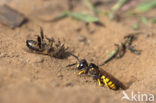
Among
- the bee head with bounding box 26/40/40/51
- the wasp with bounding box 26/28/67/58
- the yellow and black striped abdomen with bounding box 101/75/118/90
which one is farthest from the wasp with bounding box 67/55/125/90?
the bee head with bounding box 26/40/40/51

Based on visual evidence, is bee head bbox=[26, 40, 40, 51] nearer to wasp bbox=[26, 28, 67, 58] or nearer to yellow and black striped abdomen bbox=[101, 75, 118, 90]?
wasp bbox=[26, 28, 67, 58]

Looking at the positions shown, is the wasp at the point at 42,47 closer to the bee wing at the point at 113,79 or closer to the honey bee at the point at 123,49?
the bee wing at the point at 113,79

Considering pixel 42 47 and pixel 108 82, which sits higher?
pixel 42 47

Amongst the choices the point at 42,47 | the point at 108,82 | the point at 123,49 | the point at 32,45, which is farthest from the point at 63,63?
the point at 123,49

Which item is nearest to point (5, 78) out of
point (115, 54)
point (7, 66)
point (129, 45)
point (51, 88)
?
point (7, 66)

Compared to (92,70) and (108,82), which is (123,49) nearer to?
(108,82)

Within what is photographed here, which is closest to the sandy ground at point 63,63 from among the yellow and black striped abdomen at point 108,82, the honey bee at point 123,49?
the honey bee at point 123,49

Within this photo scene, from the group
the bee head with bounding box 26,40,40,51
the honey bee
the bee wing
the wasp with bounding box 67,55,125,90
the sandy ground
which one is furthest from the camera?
the honey bee

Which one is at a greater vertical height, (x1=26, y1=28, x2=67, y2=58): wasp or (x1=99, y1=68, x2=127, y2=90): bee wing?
(x1=26, y1=28, x2=67, y2=58): wasp

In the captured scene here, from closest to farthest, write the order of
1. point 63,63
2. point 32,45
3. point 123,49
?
→ 1. point 32,45
2. point 63,63
3. point 123,49
